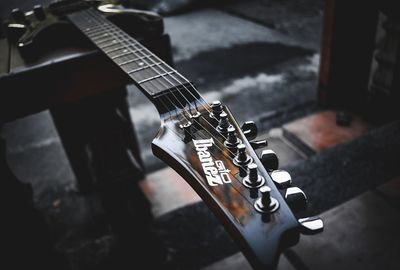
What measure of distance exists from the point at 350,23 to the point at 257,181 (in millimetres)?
2478

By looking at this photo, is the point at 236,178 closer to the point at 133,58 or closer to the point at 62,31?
the point at 133,58

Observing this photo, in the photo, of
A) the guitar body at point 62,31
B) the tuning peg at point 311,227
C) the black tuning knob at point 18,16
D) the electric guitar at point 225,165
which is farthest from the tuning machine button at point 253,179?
the black tuning knob at point 18,16

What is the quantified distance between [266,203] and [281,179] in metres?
0.09

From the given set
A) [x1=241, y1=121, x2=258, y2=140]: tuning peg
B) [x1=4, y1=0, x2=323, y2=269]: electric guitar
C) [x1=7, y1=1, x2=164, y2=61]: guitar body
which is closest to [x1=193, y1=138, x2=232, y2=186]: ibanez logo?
[x1=4, y1=0, x2=323, y2=269]: electric guitar

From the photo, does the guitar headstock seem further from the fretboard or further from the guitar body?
the guitar body

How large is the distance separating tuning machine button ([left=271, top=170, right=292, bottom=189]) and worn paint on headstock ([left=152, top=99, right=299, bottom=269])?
15mm

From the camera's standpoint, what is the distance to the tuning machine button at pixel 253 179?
78cm

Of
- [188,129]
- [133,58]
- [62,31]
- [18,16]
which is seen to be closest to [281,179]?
[188,129]

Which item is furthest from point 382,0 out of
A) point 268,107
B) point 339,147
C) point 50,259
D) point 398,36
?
point 50,259

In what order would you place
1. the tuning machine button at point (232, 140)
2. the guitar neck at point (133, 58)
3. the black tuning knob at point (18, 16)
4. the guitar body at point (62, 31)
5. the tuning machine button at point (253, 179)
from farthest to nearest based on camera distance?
the black tuning knob at point (18, 16) → the guitar body at point (62, 31) → the guitar neck at point (133, 58) → the tuning machine button at point (232, 140) → the tuning machine button at point (253, 179)

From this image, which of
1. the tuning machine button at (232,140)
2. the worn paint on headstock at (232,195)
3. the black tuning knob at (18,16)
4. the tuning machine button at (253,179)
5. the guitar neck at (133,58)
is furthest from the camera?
the black tuning knob at (18,16)

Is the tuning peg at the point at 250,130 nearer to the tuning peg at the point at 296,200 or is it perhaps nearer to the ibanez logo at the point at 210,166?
the ibanez logo at the point at 210,166

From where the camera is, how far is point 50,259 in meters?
1.81

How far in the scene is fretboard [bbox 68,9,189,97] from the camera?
3.97ft
